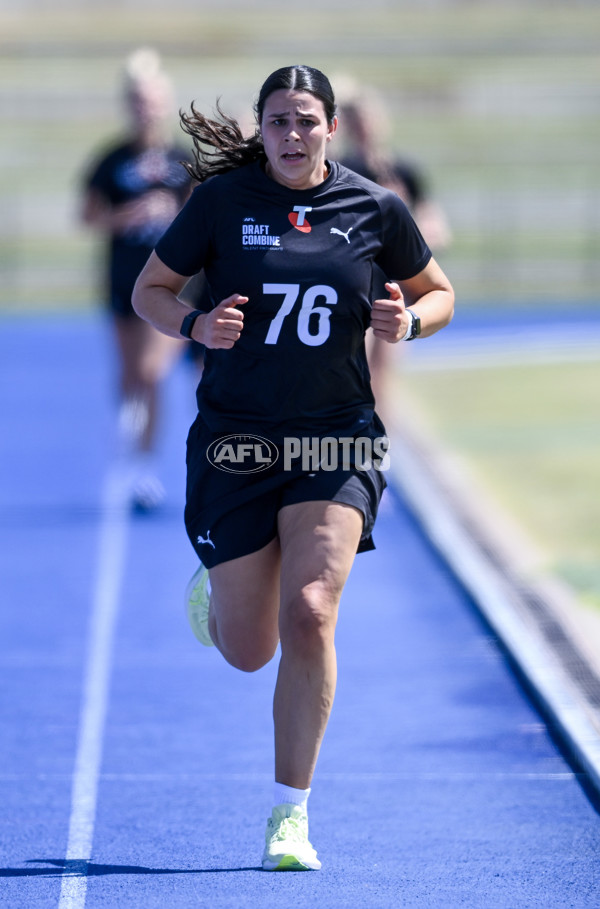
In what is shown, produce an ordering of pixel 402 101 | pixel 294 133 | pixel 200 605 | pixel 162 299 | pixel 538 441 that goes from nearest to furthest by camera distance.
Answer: pixel 294 133
pixel 162 299
pixel 200 605
pixel 538 441
pixel 402 101

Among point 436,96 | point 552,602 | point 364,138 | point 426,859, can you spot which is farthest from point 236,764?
point 436,96

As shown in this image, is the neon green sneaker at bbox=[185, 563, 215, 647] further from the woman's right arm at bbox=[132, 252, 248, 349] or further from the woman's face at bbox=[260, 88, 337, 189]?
the woman's face at bbox=[260, 88, 337, 189]

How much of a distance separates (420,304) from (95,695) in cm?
236

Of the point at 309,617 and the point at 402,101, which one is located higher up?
the point at 309,617

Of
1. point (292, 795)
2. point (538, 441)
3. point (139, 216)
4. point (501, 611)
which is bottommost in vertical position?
point (538, 441)

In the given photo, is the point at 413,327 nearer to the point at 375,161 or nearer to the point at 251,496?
the point at 251,496

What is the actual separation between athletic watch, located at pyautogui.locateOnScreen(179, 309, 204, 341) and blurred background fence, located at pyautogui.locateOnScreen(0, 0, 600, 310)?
2218 centimetres

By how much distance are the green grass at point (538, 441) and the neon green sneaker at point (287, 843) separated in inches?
129

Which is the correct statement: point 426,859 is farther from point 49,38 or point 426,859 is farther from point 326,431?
point 49,38

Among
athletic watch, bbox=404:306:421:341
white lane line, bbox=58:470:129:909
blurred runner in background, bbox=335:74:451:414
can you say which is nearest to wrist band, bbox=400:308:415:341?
athletic watch, bbox=404:306:421:341

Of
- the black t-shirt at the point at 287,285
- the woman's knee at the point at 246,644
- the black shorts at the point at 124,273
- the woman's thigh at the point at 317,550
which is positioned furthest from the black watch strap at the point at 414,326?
the black shorts at the point at 124,273

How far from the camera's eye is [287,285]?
4.43 metres

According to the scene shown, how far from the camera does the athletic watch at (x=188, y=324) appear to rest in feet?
14.9

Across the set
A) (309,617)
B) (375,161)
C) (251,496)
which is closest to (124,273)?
(375,161)
